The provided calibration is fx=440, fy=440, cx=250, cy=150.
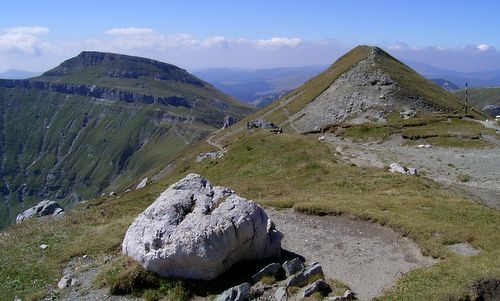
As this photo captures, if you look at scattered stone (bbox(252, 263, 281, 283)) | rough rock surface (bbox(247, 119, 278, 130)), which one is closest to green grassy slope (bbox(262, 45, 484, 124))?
rough rock surface (bbox(247, 119, 278, 130))

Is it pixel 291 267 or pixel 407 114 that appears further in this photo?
pixel 407 114

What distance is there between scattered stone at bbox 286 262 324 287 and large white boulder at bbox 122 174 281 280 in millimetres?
3700

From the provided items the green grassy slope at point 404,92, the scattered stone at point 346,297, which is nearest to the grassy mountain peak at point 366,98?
the green grassy slope at point 404,92

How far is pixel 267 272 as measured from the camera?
23562 millimetres

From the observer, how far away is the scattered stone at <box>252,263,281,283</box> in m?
23.3

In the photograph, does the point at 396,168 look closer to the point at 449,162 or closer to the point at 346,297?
the point at 449,162

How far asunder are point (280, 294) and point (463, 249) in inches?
481

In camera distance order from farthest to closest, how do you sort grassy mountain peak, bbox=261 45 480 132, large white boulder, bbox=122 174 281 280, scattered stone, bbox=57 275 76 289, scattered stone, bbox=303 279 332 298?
grassy mountain peak, bbox=261 45 480 132, scattered stone, bbox=57 275 76 289, large white boulder, bbox=122 174 281 280, scattered stone, bbox=303 279 332 298

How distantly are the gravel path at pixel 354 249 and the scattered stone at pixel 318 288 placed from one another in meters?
1.62

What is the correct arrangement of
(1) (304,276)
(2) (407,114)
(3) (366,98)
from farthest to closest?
(3) (366,98) < (2) (407,114) < (1) (304,276)

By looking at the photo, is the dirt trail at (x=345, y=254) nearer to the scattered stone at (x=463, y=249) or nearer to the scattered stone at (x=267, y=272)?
the scattered stone at (x=463, y=249)

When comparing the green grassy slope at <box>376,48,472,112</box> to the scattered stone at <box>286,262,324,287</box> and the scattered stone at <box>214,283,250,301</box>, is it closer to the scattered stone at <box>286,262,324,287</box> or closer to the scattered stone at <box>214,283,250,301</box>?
the scattered stone at <box>286,262,324,287</box>

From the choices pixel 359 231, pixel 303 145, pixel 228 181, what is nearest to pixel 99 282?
pixel 359 231

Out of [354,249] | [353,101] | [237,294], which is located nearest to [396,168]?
[354,249]
